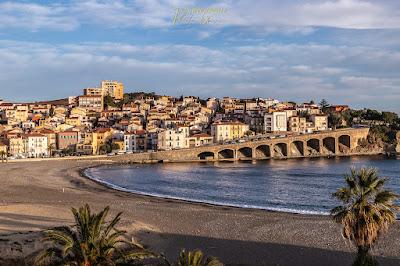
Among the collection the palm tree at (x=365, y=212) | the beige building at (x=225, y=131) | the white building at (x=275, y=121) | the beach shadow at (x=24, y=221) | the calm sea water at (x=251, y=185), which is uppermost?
the white building at (x=275, y=121)

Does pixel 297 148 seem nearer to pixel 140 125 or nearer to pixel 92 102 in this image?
pixel 140 125

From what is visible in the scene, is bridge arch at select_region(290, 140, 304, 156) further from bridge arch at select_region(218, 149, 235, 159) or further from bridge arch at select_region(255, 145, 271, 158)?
bridge arch at select_region(218, 149, 235, 159)

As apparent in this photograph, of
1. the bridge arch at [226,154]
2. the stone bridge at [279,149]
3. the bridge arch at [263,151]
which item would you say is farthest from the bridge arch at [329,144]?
the bridge arch at [226,154]

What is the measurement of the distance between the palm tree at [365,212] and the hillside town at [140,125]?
90.9 m

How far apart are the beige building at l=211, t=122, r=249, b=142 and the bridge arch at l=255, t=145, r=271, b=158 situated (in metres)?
12.6

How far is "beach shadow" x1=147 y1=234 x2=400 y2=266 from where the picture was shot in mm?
21672

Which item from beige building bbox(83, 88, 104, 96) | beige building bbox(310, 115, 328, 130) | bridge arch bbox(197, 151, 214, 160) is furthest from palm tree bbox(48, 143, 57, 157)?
beige building bbox(83, 88, 104, 96)

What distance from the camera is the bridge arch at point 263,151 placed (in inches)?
4311

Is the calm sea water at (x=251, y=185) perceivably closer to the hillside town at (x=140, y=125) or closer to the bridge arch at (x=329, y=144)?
the bridge arch at (x=329, y=144)

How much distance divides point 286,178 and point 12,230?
4337cm

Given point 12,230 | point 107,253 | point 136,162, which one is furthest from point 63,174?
point 107,253

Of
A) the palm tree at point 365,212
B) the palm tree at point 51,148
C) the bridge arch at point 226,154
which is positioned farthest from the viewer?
the palm tree at point 51,148

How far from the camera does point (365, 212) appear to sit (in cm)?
1617

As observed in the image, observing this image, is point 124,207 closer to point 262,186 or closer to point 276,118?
point 262,186
